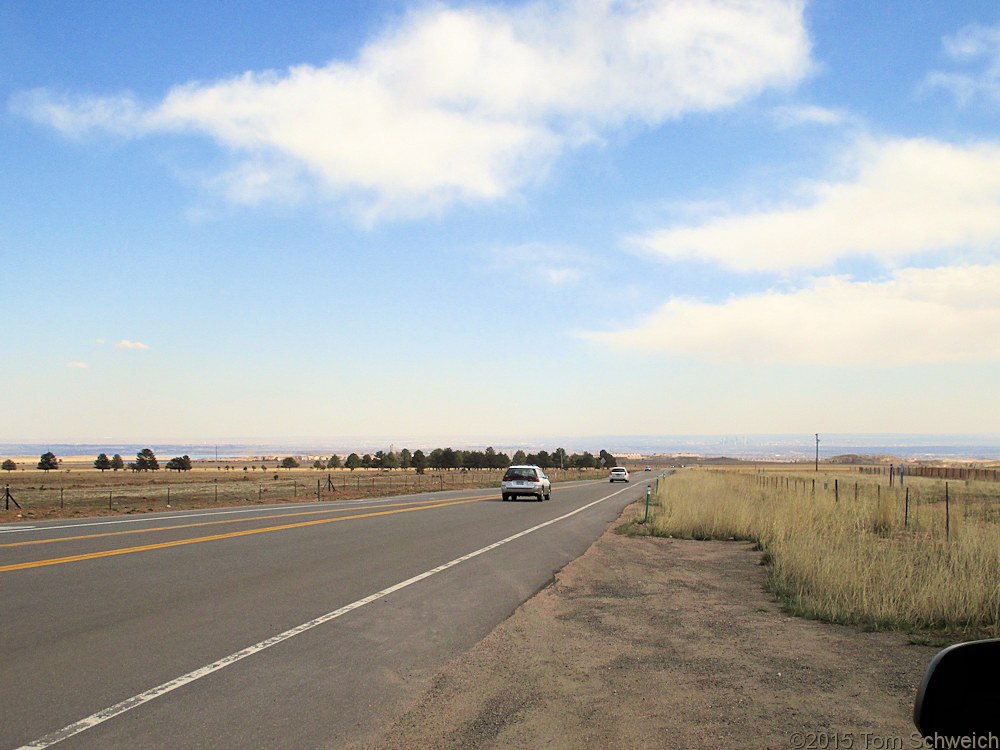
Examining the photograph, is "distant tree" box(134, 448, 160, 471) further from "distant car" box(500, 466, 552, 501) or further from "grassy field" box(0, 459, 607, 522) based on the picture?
"distant car" box(500, 466, 552, 501)

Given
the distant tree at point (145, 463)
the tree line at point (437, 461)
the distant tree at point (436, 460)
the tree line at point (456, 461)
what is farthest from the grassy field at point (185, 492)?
the distant tree at point (436, 460)

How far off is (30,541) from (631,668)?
1389 centimetres

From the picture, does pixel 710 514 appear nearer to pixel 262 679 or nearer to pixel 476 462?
pixel 262 679

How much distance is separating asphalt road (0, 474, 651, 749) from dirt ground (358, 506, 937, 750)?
1.37 ft

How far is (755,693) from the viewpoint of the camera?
5.79 m

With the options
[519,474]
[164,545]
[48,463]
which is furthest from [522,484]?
[48,463]

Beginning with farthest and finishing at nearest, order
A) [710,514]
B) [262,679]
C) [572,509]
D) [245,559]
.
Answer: [572,509]
[710,514]
[245,559]
[262,679]

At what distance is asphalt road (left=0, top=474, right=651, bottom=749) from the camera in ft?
17.0

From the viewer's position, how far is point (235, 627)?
789cm

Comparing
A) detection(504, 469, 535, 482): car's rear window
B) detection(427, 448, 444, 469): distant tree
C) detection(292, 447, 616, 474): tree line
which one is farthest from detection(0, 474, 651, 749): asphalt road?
detection(427, 448, 444, 469): distant tree

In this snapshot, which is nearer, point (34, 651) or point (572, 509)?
point (34, 651)

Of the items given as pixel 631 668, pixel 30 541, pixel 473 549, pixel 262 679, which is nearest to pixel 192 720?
pixel 262 679

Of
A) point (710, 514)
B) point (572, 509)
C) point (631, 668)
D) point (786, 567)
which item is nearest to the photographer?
point (631, 668)

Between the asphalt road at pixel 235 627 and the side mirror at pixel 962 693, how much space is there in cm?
377
